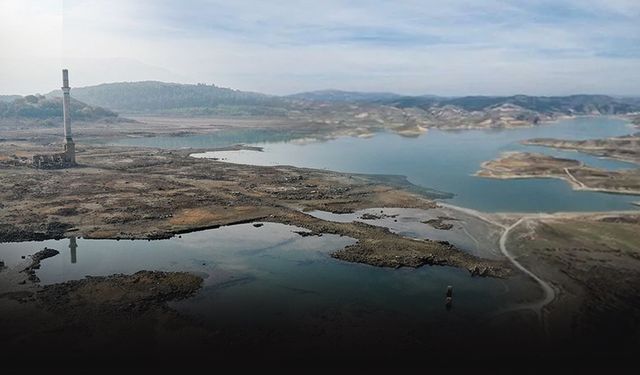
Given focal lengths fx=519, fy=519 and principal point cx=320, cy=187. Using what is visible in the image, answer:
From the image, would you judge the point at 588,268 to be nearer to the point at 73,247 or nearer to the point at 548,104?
the point at 73,247

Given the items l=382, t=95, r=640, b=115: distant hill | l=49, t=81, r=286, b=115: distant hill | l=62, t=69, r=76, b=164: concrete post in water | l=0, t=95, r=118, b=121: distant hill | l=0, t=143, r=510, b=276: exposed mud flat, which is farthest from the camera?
l=382, t=95, r=640, b=115: distant hill

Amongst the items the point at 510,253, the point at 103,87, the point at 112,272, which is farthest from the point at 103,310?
the point at 103,87

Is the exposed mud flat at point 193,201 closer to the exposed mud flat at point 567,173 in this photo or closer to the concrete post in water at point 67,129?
the concrete post in water at point 67,129

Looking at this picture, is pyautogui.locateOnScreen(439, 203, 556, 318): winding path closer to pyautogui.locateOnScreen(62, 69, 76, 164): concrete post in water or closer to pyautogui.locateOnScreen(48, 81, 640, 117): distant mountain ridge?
pyautogui.locateOnScreen(62, 69, 76, 164): concrete post in water

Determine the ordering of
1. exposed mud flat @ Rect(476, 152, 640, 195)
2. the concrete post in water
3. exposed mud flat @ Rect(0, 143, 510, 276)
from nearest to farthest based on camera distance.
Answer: exposed mud flat @ Rect(0, 143, 510, 276), exposed mud flat @ Rect(476, 152, 640, 195), the concrete post in water

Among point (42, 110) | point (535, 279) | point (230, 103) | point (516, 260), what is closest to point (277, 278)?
point (535, 279)

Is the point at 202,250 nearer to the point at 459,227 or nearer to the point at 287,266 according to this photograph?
the point at 287,266

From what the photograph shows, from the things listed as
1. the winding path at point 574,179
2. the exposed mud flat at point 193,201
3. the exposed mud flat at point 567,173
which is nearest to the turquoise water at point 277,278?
the exposed mud flat at point 193,201

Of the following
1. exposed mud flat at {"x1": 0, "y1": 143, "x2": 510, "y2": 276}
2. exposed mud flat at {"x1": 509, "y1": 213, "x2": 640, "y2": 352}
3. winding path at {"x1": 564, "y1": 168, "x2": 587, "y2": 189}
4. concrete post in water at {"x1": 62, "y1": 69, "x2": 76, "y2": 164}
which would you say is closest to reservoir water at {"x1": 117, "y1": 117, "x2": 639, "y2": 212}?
winding path at {"x1": 564, "y1": 168, "x2": 587, "y2": 189}
